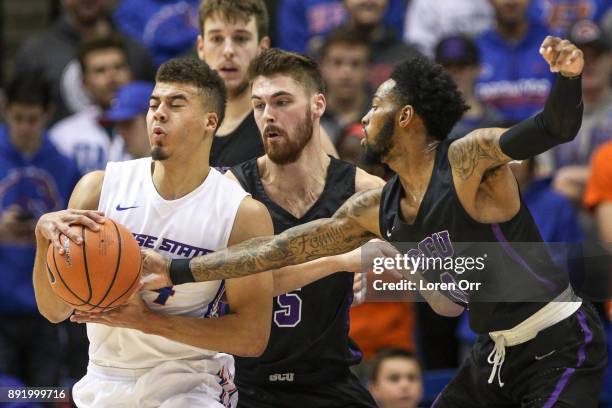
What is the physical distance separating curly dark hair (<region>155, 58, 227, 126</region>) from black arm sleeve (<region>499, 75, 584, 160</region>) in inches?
62.6

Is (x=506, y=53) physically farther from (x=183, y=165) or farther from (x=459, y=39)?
(x=183, y=165)

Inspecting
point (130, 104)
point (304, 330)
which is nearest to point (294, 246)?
point (304, 330)

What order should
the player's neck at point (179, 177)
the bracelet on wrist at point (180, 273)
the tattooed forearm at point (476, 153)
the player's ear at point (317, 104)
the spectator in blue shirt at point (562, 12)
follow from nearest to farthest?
the tattooed forearm at point (476, 153)
the bracelet on wrist at point (180, 273)
the player's neck at point (179, 177)
the player's ear at point (317, 104)
the spectator in blue shirt at point (562, 12)

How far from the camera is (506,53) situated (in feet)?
32.4

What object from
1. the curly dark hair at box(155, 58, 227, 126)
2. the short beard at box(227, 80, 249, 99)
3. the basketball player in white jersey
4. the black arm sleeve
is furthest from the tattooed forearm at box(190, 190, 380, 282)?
the short beard at box(227, 80, 249, 99)

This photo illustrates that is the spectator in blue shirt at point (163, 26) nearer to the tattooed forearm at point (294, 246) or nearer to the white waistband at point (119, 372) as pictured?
the tattooed forearm at point (294, 246)

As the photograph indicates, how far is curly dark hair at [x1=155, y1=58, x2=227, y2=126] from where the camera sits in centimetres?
592

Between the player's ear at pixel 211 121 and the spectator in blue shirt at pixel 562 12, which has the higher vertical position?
the spectator in blue shirt at pixel 562 12

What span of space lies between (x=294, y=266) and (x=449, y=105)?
1134 millimetres

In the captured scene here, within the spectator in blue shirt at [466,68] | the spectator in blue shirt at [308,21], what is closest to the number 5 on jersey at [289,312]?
the spectator in blue shirt at [466,68]

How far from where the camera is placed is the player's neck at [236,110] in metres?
7.06

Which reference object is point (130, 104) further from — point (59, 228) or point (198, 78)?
point (59, 228)

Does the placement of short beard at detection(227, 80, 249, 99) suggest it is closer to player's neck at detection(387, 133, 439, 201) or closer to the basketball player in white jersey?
the basketball player in white jersey

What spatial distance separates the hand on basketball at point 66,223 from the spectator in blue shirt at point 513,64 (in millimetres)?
4827
